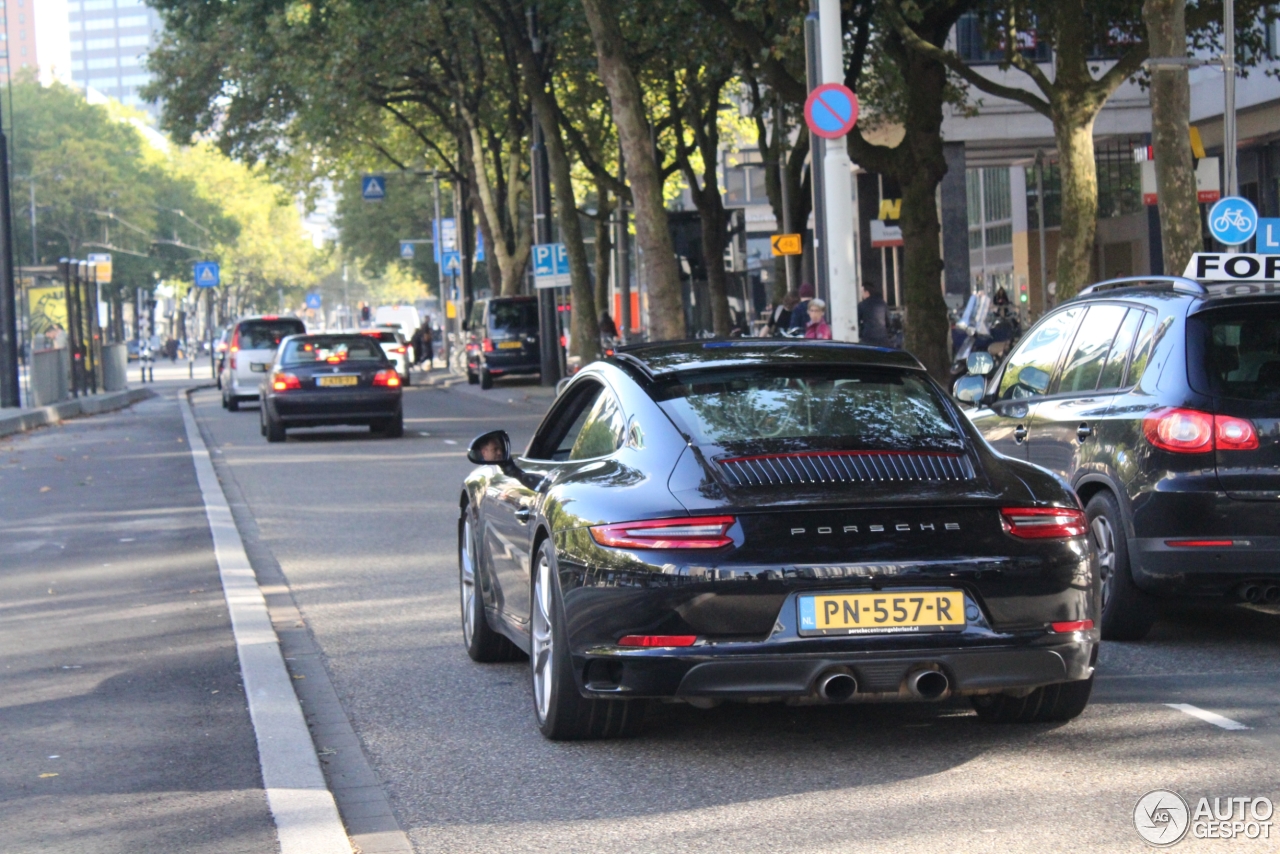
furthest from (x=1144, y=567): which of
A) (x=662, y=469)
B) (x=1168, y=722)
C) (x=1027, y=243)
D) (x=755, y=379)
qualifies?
(x=1027, y=243)

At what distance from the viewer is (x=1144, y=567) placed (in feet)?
Result: 25.4

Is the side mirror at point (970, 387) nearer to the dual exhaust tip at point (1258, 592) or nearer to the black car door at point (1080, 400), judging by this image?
the black car door at point (1080, 400)

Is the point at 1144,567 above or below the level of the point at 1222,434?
below

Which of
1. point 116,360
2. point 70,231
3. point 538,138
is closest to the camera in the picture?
point 538,138

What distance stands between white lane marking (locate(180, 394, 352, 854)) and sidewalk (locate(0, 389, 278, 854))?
7cm

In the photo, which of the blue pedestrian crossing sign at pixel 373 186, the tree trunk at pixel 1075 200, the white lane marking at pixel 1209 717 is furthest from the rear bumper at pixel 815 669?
the blue pedestrian crossing sign at pixel 373 186

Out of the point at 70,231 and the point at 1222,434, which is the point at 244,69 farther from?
the point at 70,231

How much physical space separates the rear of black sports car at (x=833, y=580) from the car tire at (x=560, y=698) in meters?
0.13

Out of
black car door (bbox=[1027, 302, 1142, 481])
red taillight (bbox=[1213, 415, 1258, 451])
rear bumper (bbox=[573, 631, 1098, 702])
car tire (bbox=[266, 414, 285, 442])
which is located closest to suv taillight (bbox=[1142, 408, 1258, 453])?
red taillight (bbox=[1213, 415, 1258, 451])

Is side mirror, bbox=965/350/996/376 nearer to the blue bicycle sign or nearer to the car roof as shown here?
the car roof

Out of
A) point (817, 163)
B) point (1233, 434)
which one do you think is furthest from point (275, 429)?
point (1233, 434)

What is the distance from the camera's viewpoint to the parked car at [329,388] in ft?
79.3

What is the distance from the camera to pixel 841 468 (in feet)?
19.0

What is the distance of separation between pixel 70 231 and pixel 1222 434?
92.5 metres
